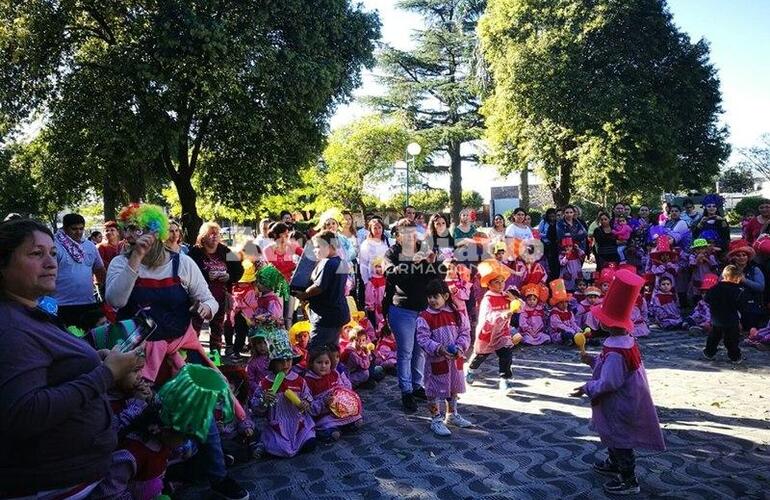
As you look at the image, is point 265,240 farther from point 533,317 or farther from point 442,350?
point 442,350

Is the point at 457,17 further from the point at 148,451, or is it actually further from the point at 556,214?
the point at 148,451

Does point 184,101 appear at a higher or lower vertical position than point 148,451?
higher

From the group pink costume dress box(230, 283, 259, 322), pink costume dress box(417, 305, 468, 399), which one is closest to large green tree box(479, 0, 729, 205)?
pink costume dress box(230, 283, 259, 322)

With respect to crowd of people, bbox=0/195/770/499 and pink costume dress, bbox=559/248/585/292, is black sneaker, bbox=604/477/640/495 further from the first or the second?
pink costume dress, bbox=559/248/585/292

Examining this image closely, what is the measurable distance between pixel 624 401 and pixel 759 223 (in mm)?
8972

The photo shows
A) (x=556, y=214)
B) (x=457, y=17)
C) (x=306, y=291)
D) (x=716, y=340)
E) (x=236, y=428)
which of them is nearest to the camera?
(x=236, y=428)

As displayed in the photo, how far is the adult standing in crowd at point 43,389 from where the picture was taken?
1991mm

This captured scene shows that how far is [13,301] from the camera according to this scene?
2154 millimetres

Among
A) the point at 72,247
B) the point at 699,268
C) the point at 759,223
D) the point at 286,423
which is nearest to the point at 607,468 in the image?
the point at 286,423

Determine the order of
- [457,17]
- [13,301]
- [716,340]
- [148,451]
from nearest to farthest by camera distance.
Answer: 1. [13,301]
2. [148,451]
3. [716,340]
4. [457,17]

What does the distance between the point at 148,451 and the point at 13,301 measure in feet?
4.04

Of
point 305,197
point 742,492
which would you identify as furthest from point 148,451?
point 305,197

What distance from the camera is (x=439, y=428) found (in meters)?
5.11

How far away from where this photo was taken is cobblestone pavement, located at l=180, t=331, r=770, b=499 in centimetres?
399
